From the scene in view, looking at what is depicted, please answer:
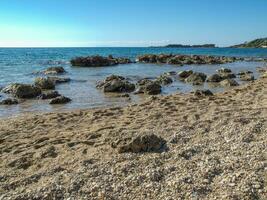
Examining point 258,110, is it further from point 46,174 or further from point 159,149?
point 46,174

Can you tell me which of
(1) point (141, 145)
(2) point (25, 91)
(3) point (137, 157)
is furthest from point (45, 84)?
(3) point (137, 157)

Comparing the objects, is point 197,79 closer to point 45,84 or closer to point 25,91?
point 45,84

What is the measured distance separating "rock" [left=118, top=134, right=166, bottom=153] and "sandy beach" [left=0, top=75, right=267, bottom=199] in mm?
143

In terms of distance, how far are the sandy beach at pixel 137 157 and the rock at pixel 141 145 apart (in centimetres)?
14

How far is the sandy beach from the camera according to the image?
25.6ft

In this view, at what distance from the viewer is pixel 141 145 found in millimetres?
10211

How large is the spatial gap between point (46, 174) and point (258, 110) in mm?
8894

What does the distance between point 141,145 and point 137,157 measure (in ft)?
1.84

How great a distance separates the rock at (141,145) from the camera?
33.4ft

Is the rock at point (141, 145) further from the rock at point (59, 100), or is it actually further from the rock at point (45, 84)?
the rock at point (45, 84)

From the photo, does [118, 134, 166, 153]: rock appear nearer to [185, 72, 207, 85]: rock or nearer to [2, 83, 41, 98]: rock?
[2, 83, 41, 98]: rock

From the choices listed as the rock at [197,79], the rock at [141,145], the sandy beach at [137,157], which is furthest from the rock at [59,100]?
the rock at [197,79]

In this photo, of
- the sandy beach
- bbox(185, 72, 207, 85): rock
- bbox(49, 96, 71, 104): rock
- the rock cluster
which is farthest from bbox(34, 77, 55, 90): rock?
the rock cluster

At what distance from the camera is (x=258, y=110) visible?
Result: 14.9 metres
